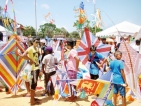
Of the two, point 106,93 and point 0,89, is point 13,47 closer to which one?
point 0,89

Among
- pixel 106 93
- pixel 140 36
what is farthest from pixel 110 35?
pixel 106 93

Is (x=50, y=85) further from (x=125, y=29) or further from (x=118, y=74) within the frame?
(x=125, y=29)

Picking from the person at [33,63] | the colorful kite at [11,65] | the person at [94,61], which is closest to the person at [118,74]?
the person at [94,61]

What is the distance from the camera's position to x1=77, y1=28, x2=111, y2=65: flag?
5410mm

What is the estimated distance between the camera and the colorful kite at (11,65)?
222 inches

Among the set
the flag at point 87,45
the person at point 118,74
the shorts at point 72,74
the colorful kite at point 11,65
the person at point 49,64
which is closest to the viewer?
the person at point 118,74

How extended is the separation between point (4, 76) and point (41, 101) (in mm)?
1373

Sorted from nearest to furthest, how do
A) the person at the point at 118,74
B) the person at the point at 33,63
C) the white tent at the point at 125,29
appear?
the person at the point at 118,74, the person at the point at 33,63, the white tent at the point at 125,29

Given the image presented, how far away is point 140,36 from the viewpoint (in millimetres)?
7965

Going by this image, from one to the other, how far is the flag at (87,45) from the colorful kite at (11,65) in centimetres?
190

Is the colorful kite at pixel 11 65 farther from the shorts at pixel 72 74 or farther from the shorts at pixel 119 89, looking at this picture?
the shorts at pixel 119 89

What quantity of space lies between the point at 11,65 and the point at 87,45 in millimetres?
2382

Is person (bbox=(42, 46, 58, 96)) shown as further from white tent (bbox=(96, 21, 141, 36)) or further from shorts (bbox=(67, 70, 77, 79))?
white tent (bbox=(96, 21, 141, 36))

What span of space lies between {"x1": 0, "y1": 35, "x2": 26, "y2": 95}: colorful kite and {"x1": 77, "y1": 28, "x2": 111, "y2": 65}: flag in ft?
6.23
